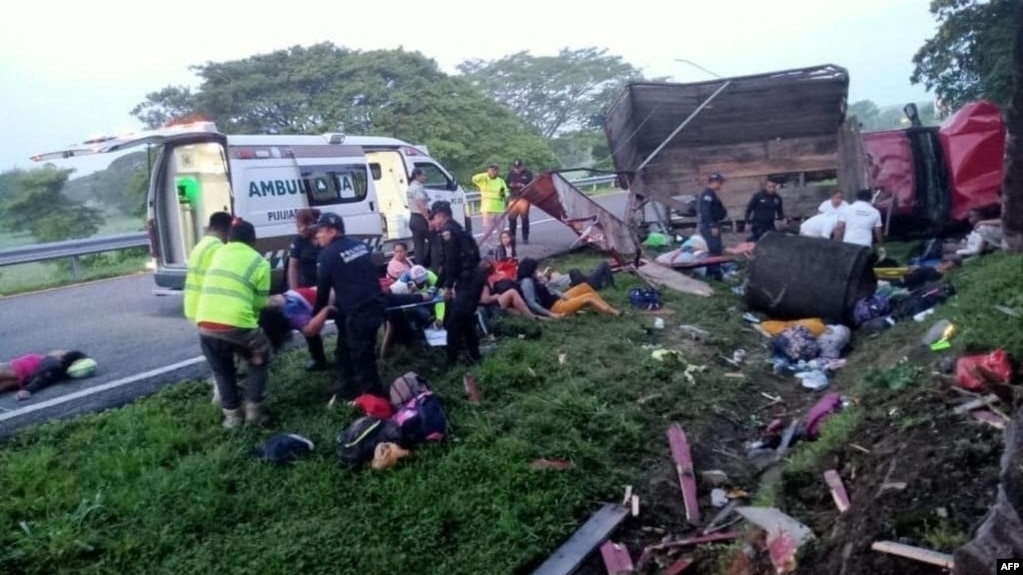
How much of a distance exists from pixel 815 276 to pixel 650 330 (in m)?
2.18

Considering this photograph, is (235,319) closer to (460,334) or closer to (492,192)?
(460,334)

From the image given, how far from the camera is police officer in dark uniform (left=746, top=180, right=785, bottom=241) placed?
39.7ft

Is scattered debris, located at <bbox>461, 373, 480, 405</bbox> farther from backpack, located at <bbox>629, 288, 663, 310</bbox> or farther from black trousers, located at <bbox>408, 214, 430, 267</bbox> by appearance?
black trousers, located at <bbox>408, 214, 430, 267</bbox>

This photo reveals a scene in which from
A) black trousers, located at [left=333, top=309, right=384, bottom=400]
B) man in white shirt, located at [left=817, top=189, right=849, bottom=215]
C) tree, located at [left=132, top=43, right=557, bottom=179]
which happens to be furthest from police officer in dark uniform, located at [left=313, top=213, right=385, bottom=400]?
tree, located at [left=132, top=43, right=557, bottom=179]

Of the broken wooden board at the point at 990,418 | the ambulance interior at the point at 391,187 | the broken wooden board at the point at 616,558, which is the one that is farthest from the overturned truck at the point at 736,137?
the broken wooden board at the point at 616,558

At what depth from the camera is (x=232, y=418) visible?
222 inches

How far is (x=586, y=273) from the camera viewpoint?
445 inches

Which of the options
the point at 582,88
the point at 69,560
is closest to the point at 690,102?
the point at 69,560

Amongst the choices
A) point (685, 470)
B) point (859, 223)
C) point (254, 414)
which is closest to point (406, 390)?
point (254, 414)

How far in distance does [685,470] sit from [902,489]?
5.97ft

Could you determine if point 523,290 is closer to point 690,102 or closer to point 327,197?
point 327,197

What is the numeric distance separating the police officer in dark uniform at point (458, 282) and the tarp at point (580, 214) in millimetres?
4296

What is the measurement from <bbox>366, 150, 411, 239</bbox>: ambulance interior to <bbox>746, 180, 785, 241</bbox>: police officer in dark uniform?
17.9 ft

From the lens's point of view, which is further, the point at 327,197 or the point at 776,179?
the point at 776,179
